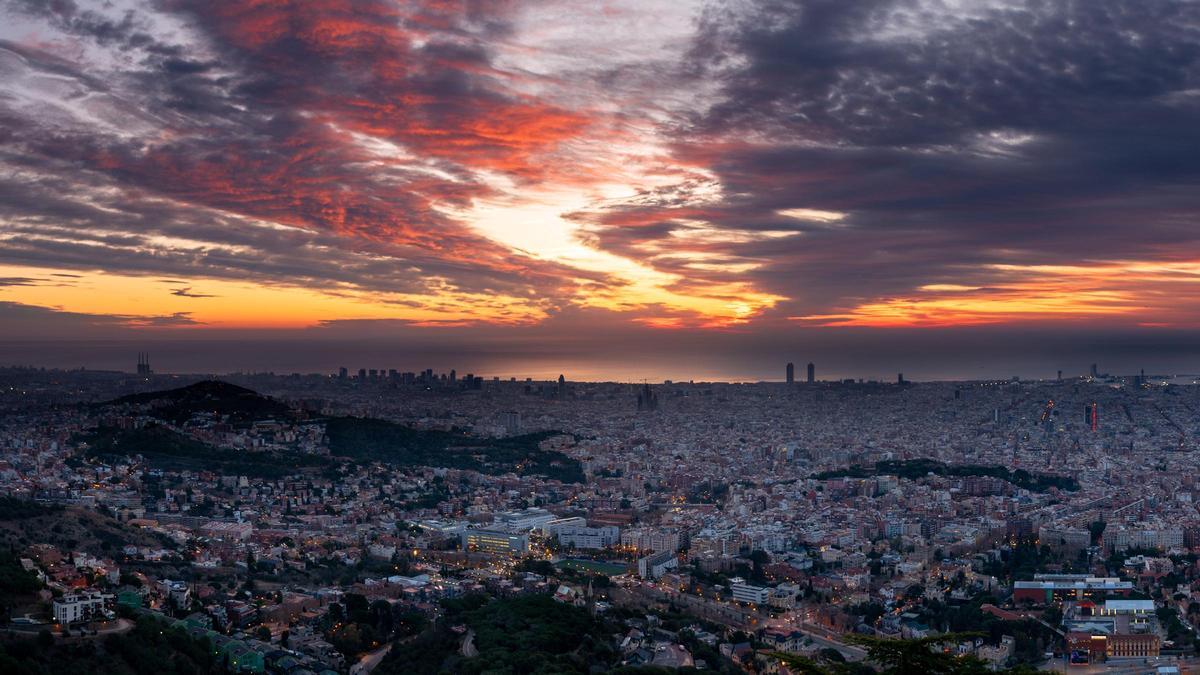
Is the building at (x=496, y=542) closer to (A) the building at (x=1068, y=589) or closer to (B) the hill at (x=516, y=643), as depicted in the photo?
(B) the hill at (x=516, y=643)

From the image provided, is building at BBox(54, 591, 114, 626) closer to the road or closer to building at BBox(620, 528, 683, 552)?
the road

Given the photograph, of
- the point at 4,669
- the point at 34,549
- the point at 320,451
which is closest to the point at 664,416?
the point at 320,451

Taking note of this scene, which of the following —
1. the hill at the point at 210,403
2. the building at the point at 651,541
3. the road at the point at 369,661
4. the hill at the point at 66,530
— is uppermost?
the hill at the point at 210,403

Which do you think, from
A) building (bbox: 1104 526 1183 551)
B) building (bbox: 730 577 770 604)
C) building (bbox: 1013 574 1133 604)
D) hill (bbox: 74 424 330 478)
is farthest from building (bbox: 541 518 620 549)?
building (bbox: 1104 526 1183 551)

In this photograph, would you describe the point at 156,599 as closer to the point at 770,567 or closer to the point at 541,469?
the point at 770,567

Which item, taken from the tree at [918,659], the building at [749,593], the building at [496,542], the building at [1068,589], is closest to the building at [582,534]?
the building at [496,542]

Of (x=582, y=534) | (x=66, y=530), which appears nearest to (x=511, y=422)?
(x=582, y=534)
